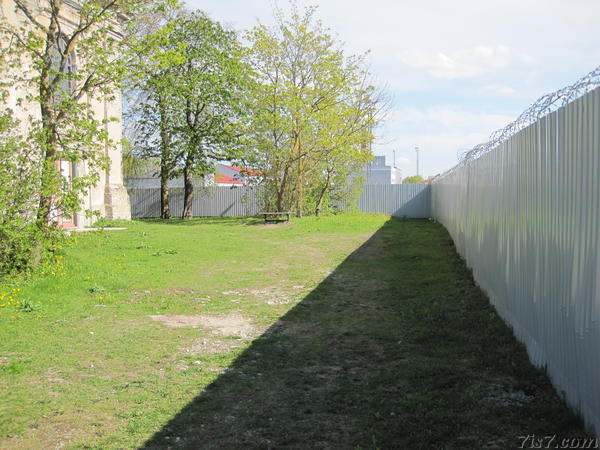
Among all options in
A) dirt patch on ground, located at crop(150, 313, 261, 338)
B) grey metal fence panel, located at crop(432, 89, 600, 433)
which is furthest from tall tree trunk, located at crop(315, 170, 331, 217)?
grey metal fence panel, located at crop(432, 89, 600, 433)

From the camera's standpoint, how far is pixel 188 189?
2911cm

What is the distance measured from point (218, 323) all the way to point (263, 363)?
5.63 ft

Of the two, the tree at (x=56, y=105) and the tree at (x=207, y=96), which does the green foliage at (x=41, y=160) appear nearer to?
the tree at (x=56, y=105)

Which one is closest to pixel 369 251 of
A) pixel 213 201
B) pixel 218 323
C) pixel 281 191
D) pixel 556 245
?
pixel 218 323

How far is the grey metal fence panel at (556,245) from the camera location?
3.24 metres

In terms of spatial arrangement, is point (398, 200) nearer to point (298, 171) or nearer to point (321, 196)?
point (321, 196)

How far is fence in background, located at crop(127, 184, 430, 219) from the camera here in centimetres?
3077

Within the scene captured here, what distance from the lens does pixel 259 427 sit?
3.90 m

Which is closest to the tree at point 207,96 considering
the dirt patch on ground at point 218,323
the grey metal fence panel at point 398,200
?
the grey metal fence panel at point 398,200

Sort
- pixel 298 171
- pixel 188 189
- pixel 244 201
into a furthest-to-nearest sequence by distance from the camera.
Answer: pixel 244 201, pixel 188 189, pixel 298 171

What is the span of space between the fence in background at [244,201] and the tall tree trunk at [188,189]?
176cm

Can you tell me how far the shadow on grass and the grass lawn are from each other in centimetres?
2

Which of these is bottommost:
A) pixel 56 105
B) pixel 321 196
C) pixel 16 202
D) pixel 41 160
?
pixel 16 202

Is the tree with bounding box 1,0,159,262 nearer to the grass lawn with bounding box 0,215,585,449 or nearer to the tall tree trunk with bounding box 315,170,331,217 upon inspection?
the grass lawn with bounding box 0,215,585,449
